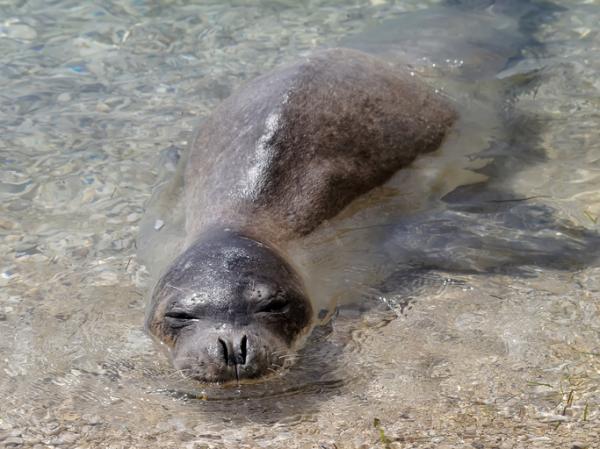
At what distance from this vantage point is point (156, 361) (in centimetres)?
477

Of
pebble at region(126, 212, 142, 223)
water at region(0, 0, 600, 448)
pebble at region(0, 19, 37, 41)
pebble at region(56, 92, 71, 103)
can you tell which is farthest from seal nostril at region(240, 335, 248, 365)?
pebble at region(0, 19, 37, 41)

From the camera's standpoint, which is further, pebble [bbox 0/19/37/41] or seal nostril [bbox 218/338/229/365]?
pebble [bbox 0/19/37/41]

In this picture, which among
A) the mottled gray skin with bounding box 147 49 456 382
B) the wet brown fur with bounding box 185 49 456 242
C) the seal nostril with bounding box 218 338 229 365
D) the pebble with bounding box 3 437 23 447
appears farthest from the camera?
the wet brown fur with bounding box 185 49 456 242

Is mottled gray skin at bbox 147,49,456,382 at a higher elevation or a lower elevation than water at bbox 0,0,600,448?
higher

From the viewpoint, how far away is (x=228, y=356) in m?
4.39

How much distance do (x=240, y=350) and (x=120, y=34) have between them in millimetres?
6169

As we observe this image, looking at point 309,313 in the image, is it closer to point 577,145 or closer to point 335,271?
point 335,271

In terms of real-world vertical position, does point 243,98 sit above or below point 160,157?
above

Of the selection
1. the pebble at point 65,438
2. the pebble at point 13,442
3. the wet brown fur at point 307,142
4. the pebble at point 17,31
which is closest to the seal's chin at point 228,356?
the pebble at point 65,438

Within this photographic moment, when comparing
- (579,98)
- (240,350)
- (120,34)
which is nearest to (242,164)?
(240,350)

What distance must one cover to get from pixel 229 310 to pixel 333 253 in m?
1.42

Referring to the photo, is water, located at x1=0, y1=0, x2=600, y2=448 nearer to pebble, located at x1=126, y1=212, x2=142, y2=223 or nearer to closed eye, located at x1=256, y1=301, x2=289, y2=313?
pebble, located at x1=126, y1=212, x2=142, y2=223

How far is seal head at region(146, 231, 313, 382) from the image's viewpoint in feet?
14.5

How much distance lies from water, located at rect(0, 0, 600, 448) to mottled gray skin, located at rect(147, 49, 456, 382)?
161 mm
